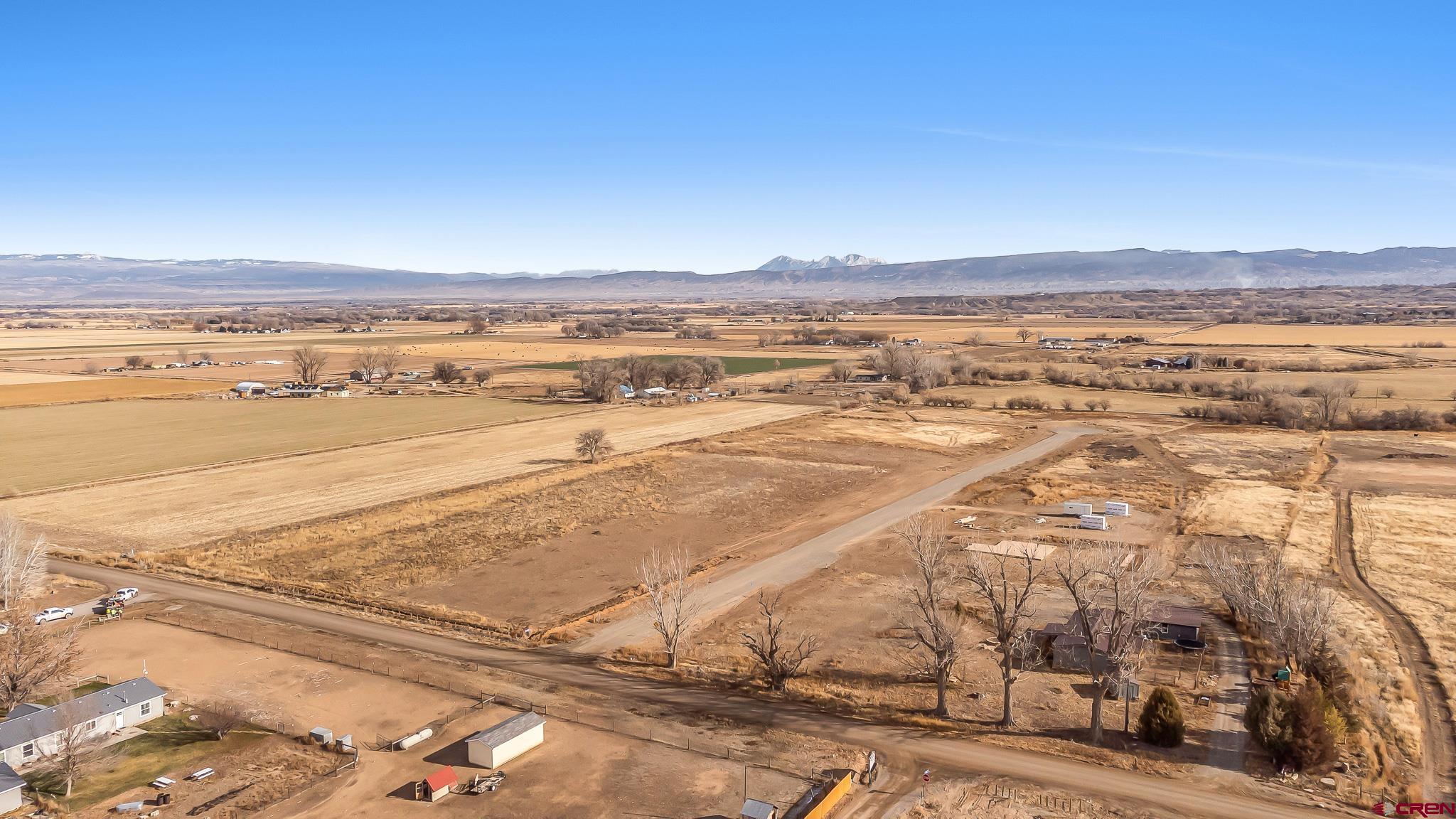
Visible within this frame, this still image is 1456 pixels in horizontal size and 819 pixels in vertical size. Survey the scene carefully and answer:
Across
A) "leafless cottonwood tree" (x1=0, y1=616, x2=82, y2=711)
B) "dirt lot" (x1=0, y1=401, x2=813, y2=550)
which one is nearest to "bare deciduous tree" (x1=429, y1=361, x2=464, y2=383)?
"dirt lot" (x1=0, y1=401, x2=813, y2=550)

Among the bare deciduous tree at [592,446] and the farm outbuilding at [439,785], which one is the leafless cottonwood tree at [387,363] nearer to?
the bare deciduous tree at [592,446]

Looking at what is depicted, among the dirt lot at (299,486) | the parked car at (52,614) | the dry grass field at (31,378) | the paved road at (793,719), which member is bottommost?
the paved road at (793,719)

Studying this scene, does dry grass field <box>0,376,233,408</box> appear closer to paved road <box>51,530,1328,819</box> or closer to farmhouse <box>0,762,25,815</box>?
paved road <box>51,530,1328,819</box>

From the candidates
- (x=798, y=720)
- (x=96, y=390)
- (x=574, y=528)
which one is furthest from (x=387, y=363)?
(x=798, y=720)

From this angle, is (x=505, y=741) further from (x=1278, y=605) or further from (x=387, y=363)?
(x=387, y=363)

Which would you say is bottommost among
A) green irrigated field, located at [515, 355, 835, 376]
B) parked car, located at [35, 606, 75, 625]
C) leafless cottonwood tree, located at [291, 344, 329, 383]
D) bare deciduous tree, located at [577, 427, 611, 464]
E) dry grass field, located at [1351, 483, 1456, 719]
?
dry grass field, located at [1351, 483, 1456, 719]

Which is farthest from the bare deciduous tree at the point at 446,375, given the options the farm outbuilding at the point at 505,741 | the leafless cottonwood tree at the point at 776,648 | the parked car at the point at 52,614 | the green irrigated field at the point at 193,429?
the farm outbuilding at the point at 505,741
